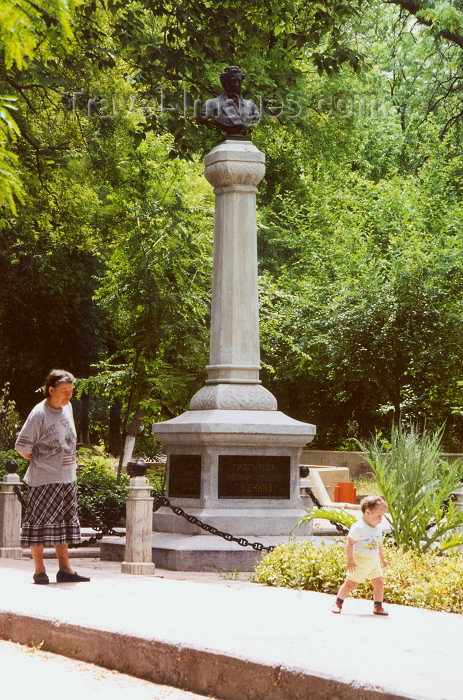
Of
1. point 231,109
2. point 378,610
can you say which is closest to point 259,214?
point 231,109

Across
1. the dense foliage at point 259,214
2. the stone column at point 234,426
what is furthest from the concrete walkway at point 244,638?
the dense foliage at point 259,214

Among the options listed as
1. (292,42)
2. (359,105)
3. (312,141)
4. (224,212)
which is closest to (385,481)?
(224,212)

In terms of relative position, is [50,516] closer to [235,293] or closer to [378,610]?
[378,610]

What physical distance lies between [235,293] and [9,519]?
12.0 ft

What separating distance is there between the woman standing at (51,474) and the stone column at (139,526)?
36.2 inches

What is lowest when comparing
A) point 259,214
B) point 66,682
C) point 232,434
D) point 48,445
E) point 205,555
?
point 66,682

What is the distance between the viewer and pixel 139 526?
1060 centimetres

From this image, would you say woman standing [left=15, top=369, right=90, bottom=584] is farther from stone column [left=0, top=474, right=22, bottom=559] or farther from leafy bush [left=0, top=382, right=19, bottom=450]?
leafy bush [left=0, top=382, right=19, bottom=450]

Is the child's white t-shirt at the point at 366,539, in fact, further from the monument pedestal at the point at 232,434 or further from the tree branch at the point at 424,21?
the tree branch at the point at 424,21

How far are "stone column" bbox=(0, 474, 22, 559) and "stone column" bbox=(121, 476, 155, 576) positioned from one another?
2.51 meters

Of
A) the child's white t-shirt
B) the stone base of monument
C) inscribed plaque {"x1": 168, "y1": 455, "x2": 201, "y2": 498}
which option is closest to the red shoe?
the child's white t-shirt

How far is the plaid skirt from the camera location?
9.67m

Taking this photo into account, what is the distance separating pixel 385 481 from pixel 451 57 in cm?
1794

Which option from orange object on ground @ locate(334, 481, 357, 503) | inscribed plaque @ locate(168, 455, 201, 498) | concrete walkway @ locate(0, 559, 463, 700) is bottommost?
concrete walkway @ locate(0, 559, 463, 700)
